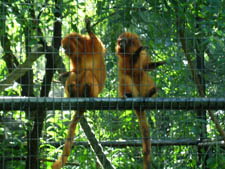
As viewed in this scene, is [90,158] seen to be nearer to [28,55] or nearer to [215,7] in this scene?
[28,55]

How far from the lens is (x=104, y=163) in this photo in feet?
16.9

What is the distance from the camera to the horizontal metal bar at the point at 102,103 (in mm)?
4023

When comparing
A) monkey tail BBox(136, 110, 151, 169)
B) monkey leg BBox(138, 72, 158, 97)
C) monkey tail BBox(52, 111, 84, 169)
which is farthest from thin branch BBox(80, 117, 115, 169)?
monkey leg BBox(138, 72, 158, 97)

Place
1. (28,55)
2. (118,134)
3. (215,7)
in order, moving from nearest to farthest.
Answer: (215,7) → (28,55) → (118,134)

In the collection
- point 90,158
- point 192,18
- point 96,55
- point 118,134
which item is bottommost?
point 90,158

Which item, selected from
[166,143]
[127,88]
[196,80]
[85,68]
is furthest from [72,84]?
[196,80]

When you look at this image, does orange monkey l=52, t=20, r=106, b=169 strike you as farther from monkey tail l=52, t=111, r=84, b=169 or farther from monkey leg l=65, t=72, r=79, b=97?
monkey tail l=52, t=111, r=84, b=169

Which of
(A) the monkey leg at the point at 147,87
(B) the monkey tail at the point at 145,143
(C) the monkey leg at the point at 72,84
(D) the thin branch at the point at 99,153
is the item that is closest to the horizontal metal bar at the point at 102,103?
(B) the monkey tail at the point at 145,143

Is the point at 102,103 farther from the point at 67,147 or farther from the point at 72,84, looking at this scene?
the point at 72,84

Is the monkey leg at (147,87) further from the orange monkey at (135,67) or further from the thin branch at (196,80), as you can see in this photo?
the thin branch at (196,80)

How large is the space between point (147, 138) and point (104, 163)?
740 millimetres

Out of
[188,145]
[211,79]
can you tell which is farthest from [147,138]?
[211,79]

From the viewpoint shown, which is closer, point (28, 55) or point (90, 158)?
point (28, 55)

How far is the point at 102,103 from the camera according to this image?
4.14m
